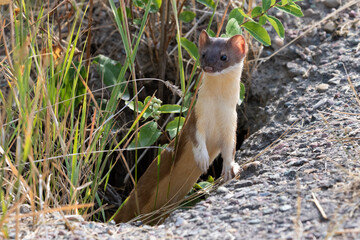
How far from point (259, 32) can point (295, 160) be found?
0.80 m

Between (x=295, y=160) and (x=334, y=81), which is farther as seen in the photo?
(x=334, y=81)

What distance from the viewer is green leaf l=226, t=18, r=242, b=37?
124 inches

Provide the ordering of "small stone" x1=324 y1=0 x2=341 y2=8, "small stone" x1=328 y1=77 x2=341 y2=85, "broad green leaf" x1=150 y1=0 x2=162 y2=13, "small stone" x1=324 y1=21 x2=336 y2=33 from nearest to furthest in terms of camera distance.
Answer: "broad green leaf" x1=150 y1=0 x2=162 y2=13 < "small stone" x1=328 y1=77 x2=341 y2=85 < "small stone" x1=324 y1=21 x2=336 y2=33 < "small stone" x1=324 y1=0 x2=341 y2=8

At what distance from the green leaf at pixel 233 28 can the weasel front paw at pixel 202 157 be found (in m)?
0.71

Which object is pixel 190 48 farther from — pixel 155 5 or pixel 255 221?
pixel 255 221

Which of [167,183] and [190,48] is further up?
[190,48]

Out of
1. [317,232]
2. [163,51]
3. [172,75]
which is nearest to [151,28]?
[163,51]

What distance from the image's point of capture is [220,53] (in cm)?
301

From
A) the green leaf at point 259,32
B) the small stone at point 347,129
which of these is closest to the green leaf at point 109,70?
the green leaf at point 259,32

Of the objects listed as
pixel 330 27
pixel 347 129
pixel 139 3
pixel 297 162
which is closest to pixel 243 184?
pixel 297 162

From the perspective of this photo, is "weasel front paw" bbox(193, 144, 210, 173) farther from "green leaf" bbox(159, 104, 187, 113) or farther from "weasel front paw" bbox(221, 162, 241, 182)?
"green leaf" bbox(159, 104, 187, 113)

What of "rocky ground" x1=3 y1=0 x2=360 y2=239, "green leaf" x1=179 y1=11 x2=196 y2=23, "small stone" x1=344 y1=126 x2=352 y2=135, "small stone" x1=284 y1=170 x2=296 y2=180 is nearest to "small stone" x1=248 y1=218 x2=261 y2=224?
"rocky ground" x1=3 y1=0 x2=360 y2=239

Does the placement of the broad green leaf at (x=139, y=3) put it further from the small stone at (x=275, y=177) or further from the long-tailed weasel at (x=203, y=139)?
the small stone at (x=275, y=177)

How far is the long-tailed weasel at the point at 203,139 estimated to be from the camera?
3.04 metres
